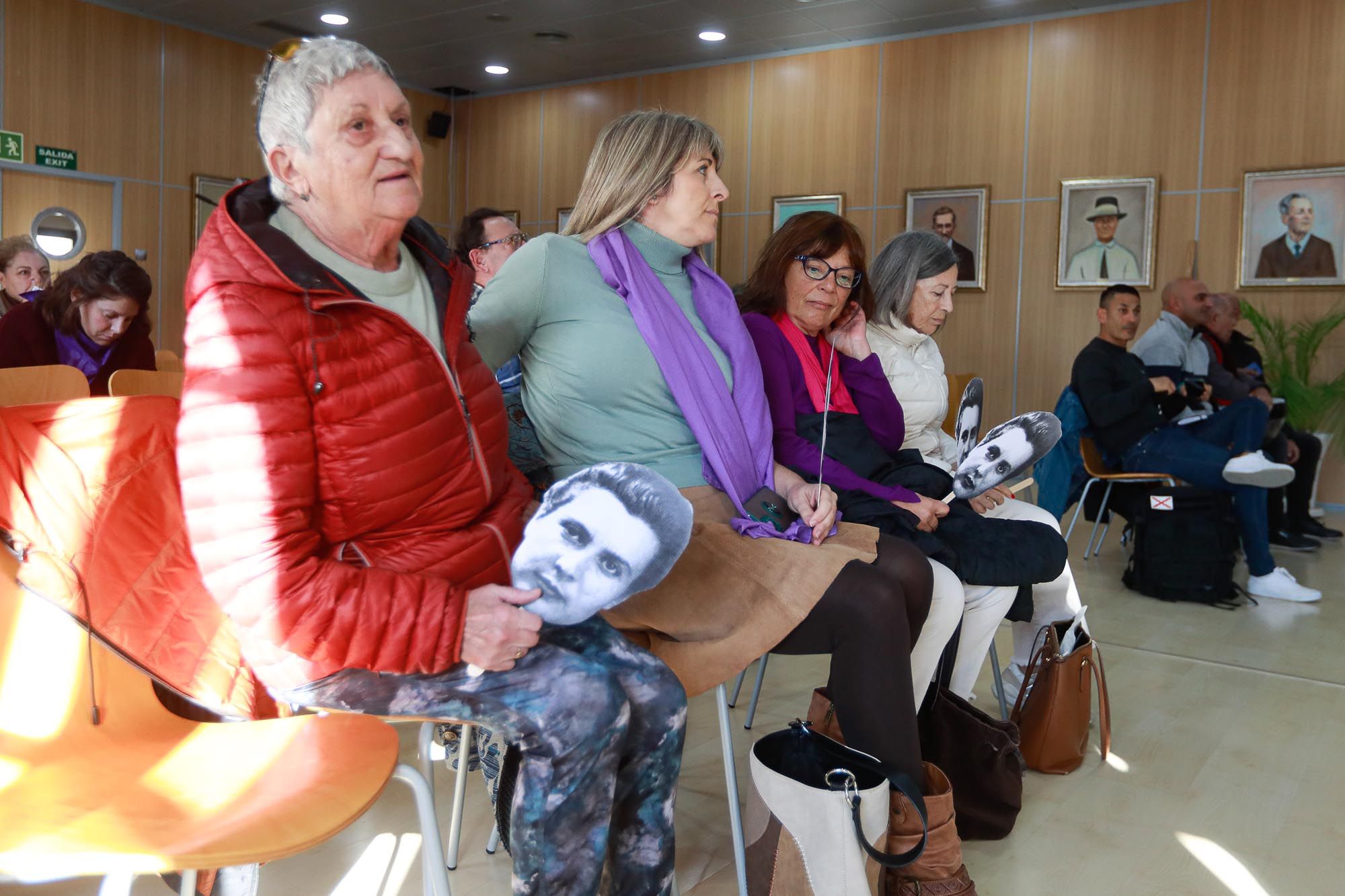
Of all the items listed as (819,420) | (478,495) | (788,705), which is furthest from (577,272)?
(788,705)

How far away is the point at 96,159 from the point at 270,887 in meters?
7.76

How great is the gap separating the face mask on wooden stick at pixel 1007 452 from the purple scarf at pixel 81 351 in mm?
2736

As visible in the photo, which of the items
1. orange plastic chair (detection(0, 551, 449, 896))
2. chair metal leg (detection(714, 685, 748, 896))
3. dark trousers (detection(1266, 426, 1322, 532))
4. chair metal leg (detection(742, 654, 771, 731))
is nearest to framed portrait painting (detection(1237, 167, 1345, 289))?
dark trousers (detection(1266, 426, 1322, 532))

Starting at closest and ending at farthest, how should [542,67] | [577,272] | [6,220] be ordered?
[577,272]
[6,220]
[542,67]

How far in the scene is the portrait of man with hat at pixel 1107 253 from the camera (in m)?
7.33

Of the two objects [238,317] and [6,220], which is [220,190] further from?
[238,317]

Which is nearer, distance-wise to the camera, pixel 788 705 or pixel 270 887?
pixel 270 887

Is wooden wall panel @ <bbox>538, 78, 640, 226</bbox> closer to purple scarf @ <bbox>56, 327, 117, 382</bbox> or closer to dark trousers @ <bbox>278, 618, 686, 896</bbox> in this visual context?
purple scarf @ <bbox>56, 327, 117, 382</bbox>

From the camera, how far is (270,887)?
193 cm

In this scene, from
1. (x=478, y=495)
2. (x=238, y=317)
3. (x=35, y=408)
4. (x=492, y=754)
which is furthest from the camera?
(x=492, y=754)

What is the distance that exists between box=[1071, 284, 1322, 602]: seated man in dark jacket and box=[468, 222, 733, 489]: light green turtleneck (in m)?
3.34

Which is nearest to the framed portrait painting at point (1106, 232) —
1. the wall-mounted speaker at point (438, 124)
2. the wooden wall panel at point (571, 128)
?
the wooden wall panel at point (571, 128)

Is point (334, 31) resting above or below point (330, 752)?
above

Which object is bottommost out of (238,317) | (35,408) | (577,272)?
(35,408)
